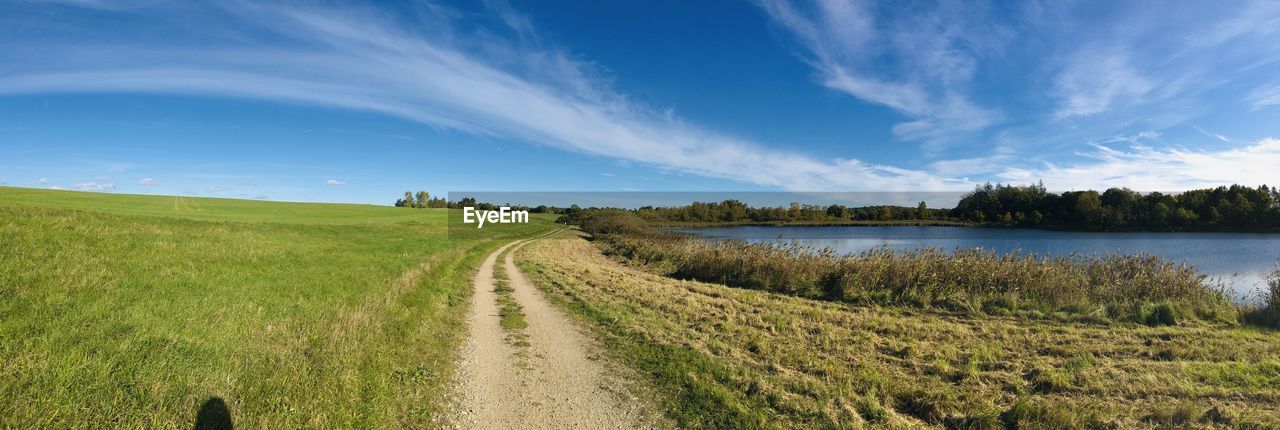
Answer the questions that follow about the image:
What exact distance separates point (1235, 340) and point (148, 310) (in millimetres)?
19497

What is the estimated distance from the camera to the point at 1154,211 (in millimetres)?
77188

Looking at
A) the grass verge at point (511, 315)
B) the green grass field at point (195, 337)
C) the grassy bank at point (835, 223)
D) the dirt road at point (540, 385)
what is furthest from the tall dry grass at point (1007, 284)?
the grassy bank at point (835, 223)

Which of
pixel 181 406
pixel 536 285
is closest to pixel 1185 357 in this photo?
pixel 181 406

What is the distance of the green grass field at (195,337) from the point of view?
15.4 ft

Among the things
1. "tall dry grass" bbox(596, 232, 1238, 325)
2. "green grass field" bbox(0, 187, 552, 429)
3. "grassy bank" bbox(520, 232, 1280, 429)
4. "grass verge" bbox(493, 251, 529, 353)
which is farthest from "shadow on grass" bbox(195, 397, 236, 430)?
"tall dry grass" bbox(596, 232, 1238, 325)

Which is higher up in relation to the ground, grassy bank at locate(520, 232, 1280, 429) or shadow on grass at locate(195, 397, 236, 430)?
shadow on grass at locate(195, 397, 236, 430)

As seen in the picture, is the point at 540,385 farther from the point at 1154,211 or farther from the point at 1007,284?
the point at 1154,211

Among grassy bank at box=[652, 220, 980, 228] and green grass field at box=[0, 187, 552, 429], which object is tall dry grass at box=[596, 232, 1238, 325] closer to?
green grass field at box=[0, 187, 552, 429]

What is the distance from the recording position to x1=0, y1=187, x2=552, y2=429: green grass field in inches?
185

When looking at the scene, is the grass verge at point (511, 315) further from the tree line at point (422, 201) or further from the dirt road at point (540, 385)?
the tree line at point (422, 201)

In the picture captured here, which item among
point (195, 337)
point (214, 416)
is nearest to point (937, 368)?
point (214, 416)

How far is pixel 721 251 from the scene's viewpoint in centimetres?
2372

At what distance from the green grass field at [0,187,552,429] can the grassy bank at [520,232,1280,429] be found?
147 inches

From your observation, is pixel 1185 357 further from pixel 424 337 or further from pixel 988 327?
pixel 424 337
